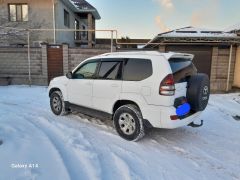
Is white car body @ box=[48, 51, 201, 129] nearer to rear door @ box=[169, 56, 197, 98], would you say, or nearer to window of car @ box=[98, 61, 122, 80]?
rear door @ box=[169, 56, 197, 98]

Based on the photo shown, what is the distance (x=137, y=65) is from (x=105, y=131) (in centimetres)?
169

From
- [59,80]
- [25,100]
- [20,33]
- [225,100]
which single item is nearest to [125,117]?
[59,80]

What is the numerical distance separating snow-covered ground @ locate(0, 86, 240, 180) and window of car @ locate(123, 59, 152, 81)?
4.31ft

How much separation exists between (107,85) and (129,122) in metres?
0.96

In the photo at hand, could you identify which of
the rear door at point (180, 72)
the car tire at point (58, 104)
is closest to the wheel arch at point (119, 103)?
the rear door at point (180, 72)

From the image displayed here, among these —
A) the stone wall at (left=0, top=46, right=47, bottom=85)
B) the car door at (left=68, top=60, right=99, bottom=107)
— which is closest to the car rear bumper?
the car door at (left=68, top=60, right=99, bottom=107)

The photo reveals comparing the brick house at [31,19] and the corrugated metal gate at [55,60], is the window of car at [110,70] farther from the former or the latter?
the brick house at [31,19]

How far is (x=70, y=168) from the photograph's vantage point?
9.71 feet

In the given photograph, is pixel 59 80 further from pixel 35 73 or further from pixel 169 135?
pixel 35 73

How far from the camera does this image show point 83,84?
495 centimetres

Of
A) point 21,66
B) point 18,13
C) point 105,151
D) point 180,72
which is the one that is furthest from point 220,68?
point 18,13

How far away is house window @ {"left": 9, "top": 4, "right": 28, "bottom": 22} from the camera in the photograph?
15.8 meters

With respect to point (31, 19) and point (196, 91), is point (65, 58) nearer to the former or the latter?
point (31, 19)

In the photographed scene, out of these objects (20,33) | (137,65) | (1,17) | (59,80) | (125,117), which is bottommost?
(125,117)
